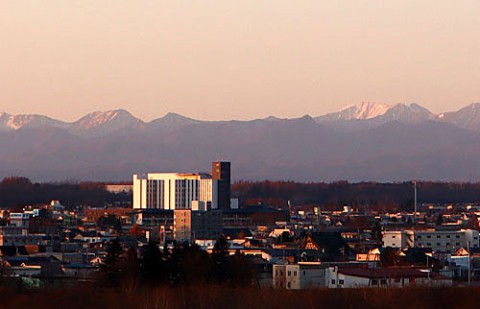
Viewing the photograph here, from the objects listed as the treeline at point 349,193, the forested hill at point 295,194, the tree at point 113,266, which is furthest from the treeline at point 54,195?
the tree at point 113,266

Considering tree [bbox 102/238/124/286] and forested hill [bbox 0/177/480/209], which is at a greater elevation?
forested hill [bbox 0/177/480/209]

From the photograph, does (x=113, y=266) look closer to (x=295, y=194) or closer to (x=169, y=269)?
(x=169, y=269)

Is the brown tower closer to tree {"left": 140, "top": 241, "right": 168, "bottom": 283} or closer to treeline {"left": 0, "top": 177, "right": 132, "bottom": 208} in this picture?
treeline {"left": 0, "top": 177, "right": 132, "bottom": 208}

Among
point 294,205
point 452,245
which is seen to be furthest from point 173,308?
point 294,205

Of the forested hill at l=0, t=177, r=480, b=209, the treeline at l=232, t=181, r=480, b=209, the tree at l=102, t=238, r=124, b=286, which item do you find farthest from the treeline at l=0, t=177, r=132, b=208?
the tree at l=102, t=238, r=124, b=286

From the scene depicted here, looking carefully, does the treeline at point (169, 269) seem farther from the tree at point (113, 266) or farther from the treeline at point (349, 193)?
the treeline at point (349, 193)

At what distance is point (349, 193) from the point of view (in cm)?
11219

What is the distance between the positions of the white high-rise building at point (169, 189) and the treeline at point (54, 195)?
250 cm

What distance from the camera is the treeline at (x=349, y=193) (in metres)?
106

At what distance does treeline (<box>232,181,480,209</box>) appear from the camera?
106312 mm

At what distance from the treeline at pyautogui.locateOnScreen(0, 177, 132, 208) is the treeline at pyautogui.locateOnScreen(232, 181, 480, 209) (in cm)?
798

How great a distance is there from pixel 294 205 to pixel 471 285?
70167mm

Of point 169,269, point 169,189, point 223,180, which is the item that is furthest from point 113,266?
point 169,189

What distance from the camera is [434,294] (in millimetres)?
29484
